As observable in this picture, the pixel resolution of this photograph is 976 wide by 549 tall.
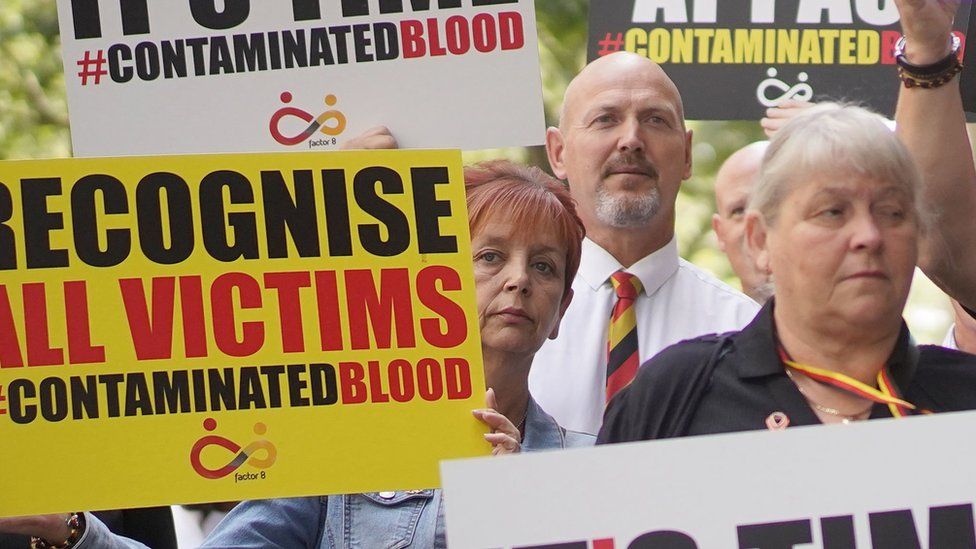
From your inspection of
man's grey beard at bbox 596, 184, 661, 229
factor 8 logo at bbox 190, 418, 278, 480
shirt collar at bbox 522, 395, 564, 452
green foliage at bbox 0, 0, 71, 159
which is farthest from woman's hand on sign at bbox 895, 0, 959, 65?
green foliage at bbox 0, 0, 71, 159

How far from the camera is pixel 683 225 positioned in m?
7.71

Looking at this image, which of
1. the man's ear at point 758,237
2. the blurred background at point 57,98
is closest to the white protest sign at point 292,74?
the man's ear at point 758,237

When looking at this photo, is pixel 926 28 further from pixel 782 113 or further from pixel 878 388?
pixel 878 388

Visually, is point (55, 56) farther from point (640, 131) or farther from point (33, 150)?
point (640, 131)

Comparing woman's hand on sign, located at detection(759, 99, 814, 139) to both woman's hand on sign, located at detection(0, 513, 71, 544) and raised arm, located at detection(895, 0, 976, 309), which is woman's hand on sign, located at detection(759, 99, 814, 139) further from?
woman's hand on sign, located at detection(0, 513, 71, 544)

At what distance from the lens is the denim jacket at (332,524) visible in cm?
335

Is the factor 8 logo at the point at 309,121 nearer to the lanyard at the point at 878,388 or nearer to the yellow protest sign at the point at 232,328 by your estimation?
the yellow protest sign at the point at 232,328

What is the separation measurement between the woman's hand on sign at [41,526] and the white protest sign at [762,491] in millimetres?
1047

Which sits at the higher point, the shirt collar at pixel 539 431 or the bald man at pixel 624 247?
the bald man at pixel 624 247

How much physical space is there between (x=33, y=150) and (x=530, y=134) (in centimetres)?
519

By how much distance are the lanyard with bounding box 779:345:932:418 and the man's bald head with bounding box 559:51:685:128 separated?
3.09ft

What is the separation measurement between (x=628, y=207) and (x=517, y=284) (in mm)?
392

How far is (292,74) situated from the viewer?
3.87 metres

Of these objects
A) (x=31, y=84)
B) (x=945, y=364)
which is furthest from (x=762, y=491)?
(x=31, y=84)
